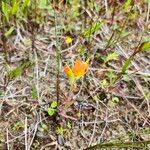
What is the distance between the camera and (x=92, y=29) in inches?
71.0

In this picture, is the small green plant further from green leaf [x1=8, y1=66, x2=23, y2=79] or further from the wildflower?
the wildflower

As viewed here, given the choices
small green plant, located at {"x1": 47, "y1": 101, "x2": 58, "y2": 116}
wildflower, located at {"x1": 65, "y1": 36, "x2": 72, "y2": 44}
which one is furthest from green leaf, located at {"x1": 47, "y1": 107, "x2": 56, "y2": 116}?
wildflower, located at {"x1": 65, "y1": 36, "x2": 72, "y2": 44}

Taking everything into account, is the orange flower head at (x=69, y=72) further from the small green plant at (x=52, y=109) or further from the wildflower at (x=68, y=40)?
the wildflower at (x=68, y=40)

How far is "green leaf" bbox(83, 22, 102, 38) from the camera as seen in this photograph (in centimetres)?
176

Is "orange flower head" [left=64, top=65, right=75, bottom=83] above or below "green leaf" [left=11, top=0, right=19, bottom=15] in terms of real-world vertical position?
below

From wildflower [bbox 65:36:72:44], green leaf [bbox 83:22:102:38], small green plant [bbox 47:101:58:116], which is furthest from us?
wildflower [bbox 65:36:72:44]

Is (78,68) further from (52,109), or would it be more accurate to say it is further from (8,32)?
(8,32)

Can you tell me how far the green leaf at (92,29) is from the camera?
1763 mm

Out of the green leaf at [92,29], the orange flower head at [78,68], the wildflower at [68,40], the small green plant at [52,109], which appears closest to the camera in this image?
the orange flower head at [78,68]

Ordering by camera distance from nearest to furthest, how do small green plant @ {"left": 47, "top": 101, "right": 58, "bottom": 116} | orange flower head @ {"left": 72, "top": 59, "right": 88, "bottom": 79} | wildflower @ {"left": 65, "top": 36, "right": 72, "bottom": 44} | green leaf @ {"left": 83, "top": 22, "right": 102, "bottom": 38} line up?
orange flower head @ {"left": 72, "top": 59, "right": 88, "bottom": 79} < small green plant @ {"left": 47, "top": 101, "right": 58, "bottom": 116} < green leaf @ {"left": 83, "top": 22, "right": 102, "bottom": 38} < wildflower @ {"left": 65, "top": 36, "right": 72, "bottom": 44}

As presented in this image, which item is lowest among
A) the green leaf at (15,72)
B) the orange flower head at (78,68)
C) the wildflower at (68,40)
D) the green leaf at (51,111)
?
the green leaf at (51,111)

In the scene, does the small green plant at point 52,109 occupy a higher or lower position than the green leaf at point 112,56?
lower

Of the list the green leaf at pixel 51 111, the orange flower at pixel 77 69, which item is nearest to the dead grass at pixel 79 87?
the green leaf at pixel 51 111

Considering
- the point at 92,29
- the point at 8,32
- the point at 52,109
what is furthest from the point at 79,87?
the point at 8,32
